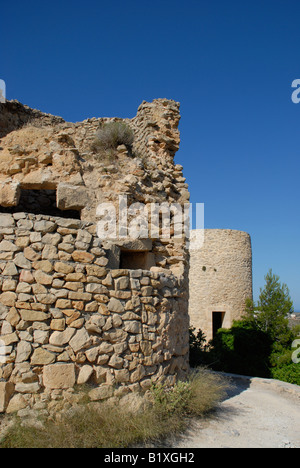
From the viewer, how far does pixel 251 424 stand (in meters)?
4.86

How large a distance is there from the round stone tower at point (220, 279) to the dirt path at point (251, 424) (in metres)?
9.35

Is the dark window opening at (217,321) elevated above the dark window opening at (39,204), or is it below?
below

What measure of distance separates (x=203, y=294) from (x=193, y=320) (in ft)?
4.46

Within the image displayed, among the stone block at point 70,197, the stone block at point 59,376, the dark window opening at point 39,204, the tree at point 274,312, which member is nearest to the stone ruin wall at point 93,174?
the stone block at point 70,197

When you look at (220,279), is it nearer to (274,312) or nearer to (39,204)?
(274,312)

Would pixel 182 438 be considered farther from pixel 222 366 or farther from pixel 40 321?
pixel 222 366

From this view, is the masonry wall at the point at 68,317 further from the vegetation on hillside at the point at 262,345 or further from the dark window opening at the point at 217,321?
the dark window opening at the point at 217,321

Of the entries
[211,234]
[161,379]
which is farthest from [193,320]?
[161,379]

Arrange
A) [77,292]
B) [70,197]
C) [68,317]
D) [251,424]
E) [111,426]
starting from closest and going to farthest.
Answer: [111,426] < [68,317] < [77,292] < [251,424] < [70,197]

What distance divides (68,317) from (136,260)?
6.16 feet

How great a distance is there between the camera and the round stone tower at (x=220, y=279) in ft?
54.5

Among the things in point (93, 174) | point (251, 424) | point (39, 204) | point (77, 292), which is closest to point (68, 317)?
point (77, 292)

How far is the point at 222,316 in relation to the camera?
17.1 metres

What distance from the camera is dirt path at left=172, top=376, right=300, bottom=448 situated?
409 cm
